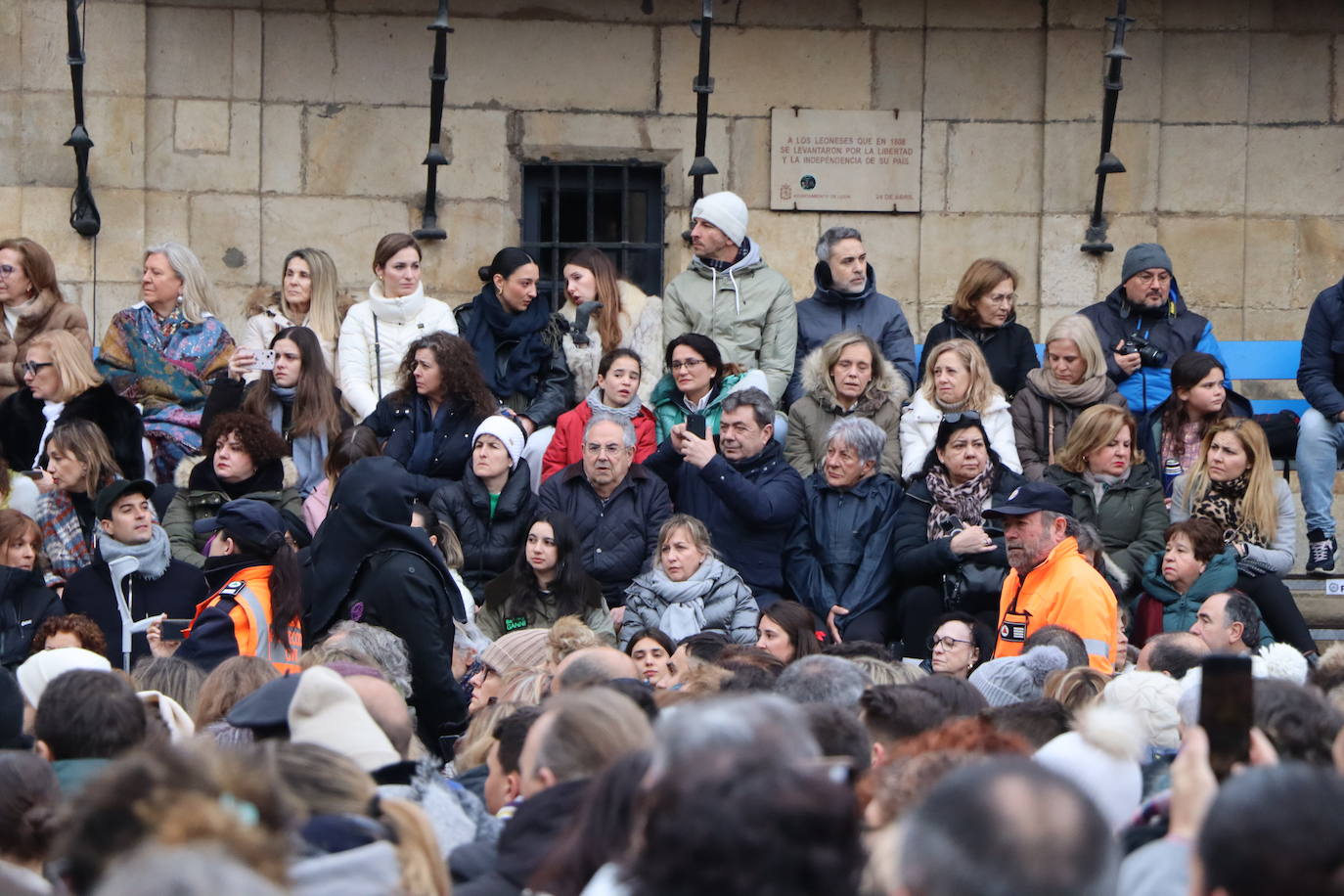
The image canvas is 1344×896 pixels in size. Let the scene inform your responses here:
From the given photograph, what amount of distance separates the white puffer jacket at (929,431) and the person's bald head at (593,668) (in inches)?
127

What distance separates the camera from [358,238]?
1148 cm

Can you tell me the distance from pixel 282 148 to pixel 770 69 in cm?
298

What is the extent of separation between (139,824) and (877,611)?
246 inches

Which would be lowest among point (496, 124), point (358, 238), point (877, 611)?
point (877, 611)

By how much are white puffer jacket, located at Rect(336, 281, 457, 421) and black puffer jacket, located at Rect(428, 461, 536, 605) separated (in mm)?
1089

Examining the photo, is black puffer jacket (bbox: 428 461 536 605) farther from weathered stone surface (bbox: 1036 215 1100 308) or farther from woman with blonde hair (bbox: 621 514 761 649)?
weathered stone surface (bbox: 1036 215 1100 308)

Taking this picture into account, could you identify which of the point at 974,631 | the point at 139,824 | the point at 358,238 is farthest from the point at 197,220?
the point at 139,824

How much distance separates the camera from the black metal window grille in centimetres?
1173

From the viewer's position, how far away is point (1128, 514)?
9.11m

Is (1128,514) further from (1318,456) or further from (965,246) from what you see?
(965,246)

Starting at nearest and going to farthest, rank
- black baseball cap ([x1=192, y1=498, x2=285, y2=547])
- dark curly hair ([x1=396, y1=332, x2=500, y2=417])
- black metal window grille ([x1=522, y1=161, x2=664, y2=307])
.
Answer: black baseball cap ([x1=192, y1=498, x2=285, y2=547]) → dark curly hair ([x1=396, y1=332, x2=500, y2=417]) → black metal window grille ([x1=522, y1=161, x2=664, y2=307])

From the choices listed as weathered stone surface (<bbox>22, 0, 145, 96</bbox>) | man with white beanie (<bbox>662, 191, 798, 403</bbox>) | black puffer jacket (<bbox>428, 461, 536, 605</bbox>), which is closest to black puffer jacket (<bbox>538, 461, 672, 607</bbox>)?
black puffer jacket (<bbox>428, 461, 536, 605</bbox>)

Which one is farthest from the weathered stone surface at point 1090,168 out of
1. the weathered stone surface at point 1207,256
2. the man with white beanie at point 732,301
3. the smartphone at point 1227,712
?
the smartphone at point 1227,712

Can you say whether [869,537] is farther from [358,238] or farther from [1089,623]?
[358,238]
